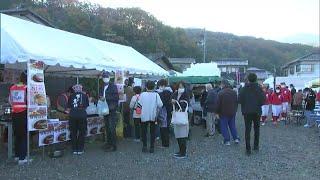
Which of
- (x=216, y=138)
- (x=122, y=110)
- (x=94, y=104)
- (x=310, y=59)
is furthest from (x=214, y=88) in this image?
(x=310, y=59)

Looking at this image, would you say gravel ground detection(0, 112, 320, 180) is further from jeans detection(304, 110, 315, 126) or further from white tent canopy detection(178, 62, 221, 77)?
white tent canopy detection(178, 62, 221, 77)

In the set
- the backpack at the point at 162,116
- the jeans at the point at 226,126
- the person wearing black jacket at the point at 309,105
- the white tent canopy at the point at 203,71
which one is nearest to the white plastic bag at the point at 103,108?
the backpack at the point at 162,116

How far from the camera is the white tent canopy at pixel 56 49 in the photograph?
8.20 m

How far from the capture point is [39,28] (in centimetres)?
1038

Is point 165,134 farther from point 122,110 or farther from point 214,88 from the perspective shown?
point 214,88

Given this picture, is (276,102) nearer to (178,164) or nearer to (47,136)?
(178,164)

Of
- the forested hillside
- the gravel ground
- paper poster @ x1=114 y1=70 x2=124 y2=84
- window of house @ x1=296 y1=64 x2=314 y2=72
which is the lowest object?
the gravel ground

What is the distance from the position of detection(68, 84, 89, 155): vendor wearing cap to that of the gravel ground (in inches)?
11.9

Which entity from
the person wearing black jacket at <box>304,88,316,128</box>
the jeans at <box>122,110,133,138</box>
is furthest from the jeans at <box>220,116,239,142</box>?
the person wearing black jacket at <box>304,88,316,128</box>

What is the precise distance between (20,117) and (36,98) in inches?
19.1

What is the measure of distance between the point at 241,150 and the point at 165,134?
6.47ft

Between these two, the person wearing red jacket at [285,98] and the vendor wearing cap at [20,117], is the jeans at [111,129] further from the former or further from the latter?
the person wearing red jacket at [285,98]

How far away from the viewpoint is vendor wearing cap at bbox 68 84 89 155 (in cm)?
958

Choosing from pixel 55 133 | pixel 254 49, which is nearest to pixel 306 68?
pixel 254 49
